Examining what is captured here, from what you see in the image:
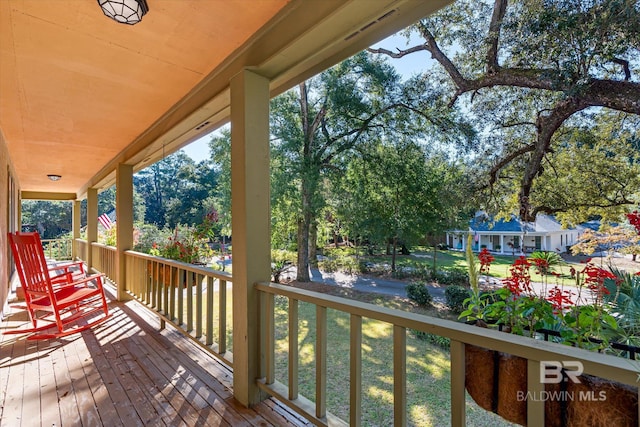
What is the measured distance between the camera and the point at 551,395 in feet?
3.25

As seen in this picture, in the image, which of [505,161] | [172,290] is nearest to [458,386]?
[172,290]

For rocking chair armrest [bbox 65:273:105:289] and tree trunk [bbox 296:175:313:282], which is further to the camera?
tree trunk [bbox 296:175:313:282]

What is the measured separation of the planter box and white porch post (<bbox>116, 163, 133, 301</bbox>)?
16.5 ft

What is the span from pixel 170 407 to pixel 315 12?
2597 mm

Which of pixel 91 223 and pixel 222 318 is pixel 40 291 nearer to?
pixel 222 318

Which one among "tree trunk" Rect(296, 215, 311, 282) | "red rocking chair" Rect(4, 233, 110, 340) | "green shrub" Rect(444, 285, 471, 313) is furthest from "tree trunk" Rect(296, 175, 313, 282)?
"red rocking chair" Rect(4, 233, 110, 340)

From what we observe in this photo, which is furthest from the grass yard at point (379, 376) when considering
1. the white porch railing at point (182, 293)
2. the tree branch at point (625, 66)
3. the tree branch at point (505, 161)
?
the tree branch at point (625, 66)

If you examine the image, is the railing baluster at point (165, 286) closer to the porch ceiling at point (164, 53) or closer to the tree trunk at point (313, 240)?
the porch ceiling at point (164, 53)

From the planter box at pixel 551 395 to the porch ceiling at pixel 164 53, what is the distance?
5.30 feet

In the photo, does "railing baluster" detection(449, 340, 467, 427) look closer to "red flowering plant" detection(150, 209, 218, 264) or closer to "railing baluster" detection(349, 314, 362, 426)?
"railing baluster" detection(349, 314, 362, 426)

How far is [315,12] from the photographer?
1.57m

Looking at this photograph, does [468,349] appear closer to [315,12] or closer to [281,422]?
[281,422]

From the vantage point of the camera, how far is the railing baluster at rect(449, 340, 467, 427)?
1167 millimetres

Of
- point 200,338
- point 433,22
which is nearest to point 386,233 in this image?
point 433,22
